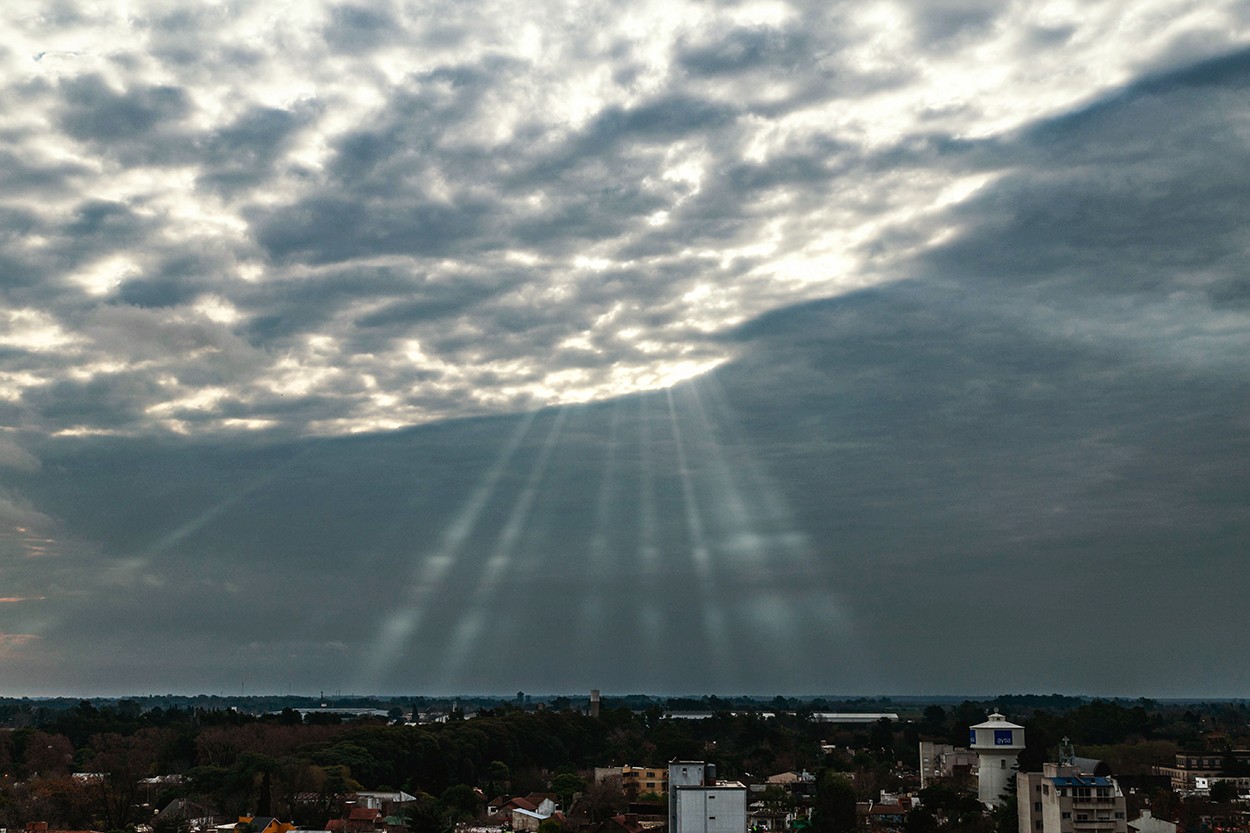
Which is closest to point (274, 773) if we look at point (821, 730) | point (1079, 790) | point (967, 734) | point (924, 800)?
point (924, 800)

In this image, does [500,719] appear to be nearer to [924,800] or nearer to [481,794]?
[481,794]

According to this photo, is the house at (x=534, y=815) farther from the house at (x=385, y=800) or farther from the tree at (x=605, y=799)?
the house at (x=385, y=800)

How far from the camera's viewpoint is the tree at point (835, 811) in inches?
1953

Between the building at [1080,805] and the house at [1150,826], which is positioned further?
the house at [1150,826]

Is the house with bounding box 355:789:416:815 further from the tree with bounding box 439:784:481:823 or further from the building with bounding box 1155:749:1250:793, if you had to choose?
the building with bounding box 1155:749:1250:793

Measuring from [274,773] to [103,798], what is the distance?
782 cm

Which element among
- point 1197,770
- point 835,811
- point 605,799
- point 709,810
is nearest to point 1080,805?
point 835,811

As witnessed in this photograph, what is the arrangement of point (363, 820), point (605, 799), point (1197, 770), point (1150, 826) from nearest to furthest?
point (1150, 826) < point (363, 820) < point (605, 799) < point (1197, 770)

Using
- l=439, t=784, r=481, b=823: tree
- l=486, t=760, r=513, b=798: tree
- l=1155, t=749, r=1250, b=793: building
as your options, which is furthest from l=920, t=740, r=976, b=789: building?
l=439, t=784, r=481, b=823: tree

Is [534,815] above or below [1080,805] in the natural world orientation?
below

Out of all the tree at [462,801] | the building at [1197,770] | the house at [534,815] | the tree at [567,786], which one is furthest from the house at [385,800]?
the building at [1197,770]

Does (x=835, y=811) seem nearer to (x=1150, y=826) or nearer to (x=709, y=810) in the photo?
(x=709, y=810)

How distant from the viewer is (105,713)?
97.6m

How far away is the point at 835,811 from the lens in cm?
5041
